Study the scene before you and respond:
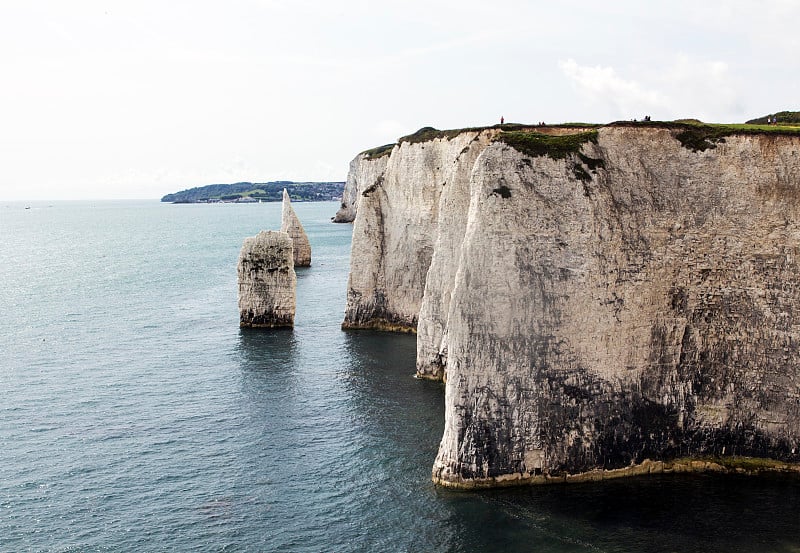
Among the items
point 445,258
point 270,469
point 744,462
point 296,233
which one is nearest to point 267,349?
point 445,258

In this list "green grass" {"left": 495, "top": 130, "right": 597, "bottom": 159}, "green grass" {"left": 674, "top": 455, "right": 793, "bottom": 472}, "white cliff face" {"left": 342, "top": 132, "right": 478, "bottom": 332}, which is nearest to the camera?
"green grass" {"left": 674, "top": 455, "right": 793, "bottom": 472}

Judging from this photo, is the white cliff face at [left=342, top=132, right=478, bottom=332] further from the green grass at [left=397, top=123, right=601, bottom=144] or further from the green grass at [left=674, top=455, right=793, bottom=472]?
the green grass at [left=674, top=455, right=793, bottom=472]

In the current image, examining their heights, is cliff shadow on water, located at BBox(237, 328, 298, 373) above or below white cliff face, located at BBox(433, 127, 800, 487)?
below

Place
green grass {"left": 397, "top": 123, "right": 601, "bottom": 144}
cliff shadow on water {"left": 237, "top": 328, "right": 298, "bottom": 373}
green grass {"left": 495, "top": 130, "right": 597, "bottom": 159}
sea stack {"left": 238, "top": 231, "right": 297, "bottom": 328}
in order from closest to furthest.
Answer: green grass {"left": 495, "top": 130, "right": 597, "bottom": 159}
green grass {"left": 397, "top": 123, "right": 601, "bottom": 144}
cliff shadow on water {"left": 237, "top": 328, "right": 298, "bottom": 373}
sea stack {"left": 238, "top": 231, "right": 297, "bottom": 328}

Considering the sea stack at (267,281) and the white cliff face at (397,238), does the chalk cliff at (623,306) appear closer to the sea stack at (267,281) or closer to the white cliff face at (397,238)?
the white cliff face at (397,238)

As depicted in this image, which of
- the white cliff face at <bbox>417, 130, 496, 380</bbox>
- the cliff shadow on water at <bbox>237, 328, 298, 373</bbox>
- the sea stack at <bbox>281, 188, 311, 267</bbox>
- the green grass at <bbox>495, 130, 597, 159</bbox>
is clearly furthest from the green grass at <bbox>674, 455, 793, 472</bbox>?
the sea stack at <bbox>281, 188, 311, 267</bbox>

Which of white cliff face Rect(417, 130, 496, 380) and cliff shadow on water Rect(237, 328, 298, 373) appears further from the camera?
cliff shadow on water Rect(237, 328, 298, 373)

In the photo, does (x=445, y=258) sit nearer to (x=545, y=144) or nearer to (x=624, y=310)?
(x=545, y=144)
